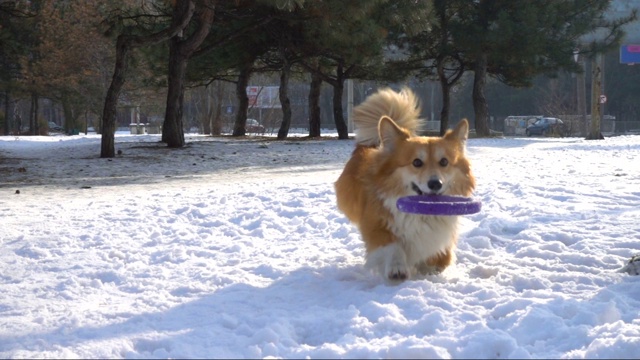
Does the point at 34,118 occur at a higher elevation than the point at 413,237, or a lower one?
higher

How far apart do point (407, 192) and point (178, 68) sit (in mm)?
14428

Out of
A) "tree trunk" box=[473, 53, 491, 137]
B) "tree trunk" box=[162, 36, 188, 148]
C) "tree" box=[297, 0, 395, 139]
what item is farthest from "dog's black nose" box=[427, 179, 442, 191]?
"tree trunk" box=[473, 53, 491, 137]

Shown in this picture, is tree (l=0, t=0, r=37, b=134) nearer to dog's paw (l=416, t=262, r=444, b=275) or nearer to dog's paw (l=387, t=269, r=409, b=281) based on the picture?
dog's paw (l=416, t=262, r=444, b=275)

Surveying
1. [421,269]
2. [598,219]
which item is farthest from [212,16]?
[421,269]

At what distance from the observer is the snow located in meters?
3.39

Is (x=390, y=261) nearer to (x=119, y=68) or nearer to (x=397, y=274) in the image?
(x=397, y=274)

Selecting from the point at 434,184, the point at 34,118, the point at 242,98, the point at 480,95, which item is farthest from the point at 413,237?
the point at 34,118

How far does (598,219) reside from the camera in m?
6.72

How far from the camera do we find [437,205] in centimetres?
425

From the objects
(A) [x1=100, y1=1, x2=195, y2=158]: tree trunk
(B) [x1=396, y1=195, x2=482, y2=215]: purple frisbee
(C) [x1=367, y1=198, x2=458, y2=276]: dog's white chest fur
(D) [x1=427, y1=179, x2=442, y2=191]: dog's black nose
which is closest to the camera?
(B) [x1=396, y1=195, x2=482, y2=215]: purple frisbee

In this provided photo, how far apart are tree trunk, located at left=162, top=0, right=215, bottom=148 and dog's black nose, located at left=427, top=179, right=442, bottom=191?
13239 millimetres

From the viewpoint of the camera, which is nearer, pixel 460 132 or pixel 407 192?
pixel 407 192

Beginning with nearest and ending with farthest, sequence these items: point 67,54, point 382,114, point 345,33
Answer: point 382,114 → point 345,33 → point 67,54

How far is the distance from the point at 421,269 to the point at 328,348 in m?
1.79
